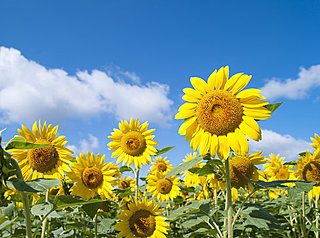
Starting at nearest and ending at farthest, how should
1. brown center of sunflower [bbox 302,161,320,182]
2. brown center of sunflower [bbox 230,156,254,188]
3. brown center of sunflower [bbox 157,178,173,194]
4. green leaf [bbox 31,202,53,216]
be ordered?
green leaf [bbox 31,202,53,216]
brown center of sunflower [bbox 230,156,254,188]
brown center of sunflower [bbox 302,161,320,182]
brown center of sunflower [bbox 157,178,173,194]

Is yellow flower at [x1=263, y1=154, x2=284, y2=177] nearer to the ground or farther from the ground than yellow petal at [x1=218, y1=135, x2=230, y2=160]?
farther from the ground

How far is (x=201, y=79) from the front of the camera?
284 cm

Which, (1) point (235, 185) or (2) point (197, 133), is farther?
(1) point (235, 185)

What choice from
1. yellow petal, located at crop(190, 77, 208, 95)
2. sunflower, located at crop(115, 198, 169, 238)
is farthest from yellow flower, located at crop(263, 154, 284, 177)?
yellow petal, located at crop(190, 77, 208, 95)

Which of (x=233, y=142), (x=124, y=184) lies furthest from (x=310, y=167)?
(x=124, y=184)

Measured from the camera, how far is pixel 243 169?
3.80m

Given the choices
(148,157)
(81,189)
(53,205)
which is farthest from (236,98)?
(148,157)

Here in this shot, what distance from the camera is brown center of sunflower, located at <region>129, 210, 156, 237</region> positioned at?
13.4ft

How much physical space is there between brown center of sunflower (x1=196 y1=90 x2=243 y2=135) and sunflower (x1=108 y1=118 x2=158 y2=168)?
2.92m

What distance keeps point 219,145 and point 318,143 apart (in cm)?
257

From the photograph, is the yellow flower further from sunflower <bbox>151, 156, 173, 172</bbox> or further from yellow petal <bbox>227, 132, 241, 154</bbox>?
yellow petal <bbox>227, 132, 241, 154</bbox>

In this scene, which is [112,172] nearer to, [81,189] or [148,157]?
[81,189]

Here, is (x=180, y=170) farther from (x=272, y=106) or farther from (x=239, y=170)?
(x=239, y=170)

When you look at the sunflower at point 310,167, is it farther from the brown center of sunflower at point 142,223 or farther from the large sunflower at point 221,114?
the brown center of sunflower at point 142,223
